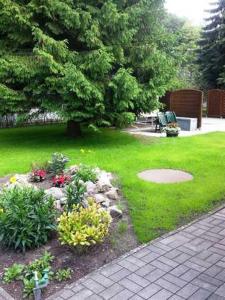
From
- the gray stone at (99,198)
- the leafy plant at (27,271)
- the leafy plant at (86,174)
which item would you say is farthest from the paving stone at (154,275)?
the leafy plant at (86,174)

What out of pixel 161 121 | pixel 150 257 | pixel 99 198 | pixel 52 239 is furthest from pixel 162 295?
pixel 161 121

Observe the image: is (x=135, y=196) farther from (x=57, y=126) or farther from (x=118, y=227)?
(x=57, y=126)

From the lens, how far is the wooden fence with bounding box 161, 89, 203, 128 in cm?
1490

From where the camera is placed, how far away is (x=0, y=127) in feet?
44.1

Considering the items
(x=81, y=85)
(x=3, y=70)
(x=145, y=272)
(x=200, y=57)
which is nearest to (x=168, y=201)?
(x=145, y=272)

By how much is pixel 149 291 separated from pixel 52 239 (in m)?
1.47

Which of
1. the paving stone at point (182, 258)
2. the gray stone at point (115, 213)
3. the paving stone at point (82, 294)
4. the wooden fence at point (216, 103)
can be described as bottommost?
the paving stone at point (82, 294)

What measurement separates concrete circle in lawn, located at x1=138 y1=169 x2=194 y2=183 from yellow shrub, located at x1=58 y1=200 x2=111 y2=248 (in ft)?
8.85

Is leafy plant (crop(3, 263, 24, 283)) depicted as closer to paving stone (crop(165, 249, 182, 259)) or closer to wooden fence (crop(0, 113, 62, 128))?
paving stone (crop(165, 249, 182, 259))

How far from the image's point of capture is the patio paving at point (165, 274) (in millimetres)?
3213

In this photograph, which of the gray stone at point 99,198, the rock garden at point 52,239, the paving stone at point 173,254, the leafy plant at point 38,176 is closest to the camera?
the rock garden at point 52,239

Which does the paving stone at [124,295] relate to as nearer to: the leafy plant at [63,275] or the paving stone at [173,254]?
the leafy plant at [63,275]

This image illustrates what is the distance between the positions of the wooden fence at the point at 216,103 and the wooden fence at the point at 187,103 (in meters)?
5.96

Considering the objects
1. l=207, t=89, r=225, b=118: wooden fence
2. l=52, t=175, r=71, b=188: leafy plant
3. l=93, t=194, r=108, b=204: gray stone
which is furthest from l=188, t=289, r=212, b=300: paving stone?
l=207, t=89, r=225, b=118: wooden fence
